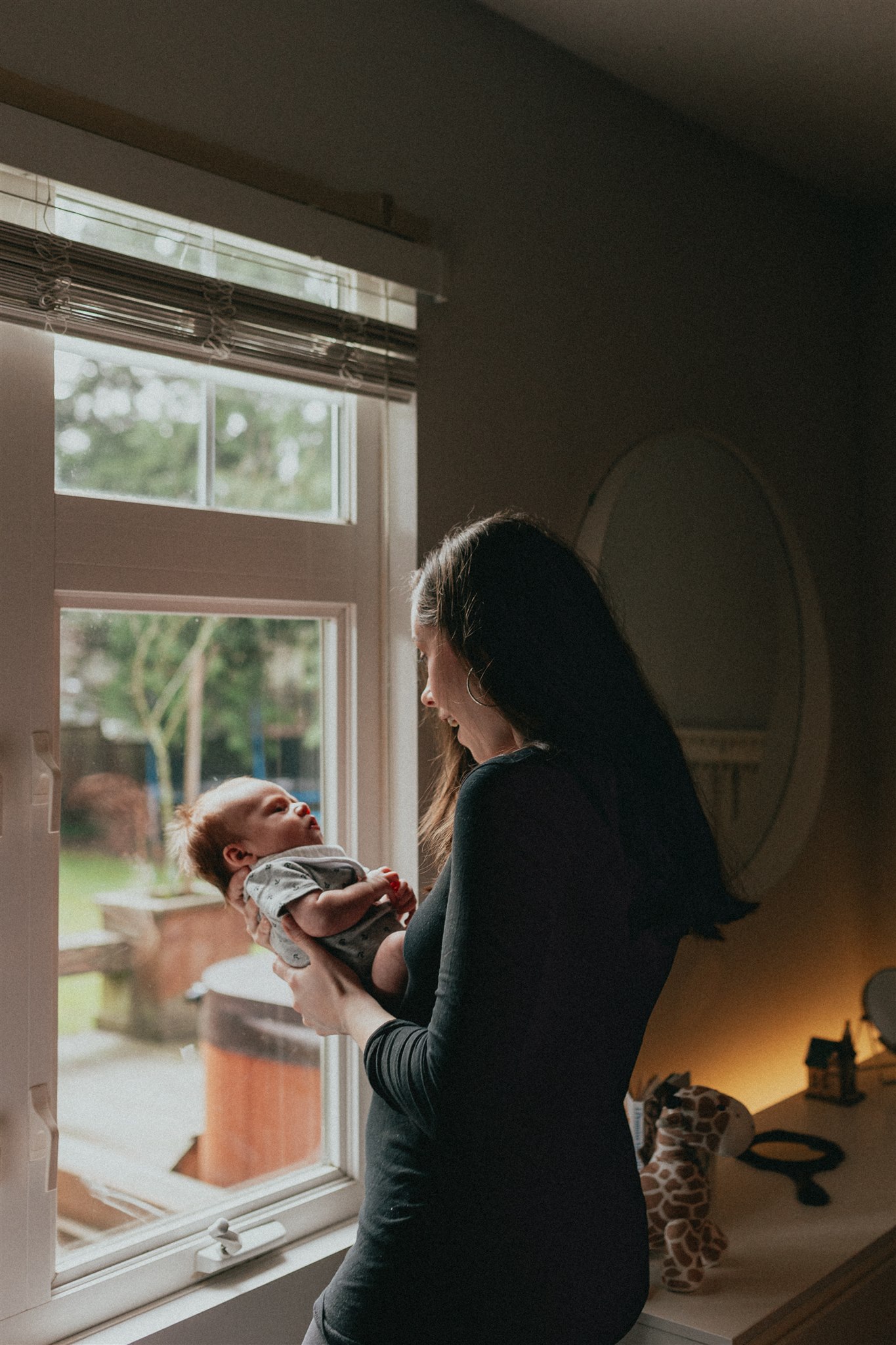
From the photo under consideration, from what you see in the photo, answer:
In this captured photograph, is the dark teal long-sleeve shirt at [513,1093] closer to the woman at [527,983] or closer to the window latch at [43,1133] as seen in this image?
the woman at [527,983]

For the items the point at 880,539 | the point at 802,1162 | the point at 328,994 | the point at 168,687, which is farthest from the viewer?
the point at 880,539

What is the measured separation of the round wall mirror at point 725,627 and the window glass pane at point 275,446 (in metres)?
0.55

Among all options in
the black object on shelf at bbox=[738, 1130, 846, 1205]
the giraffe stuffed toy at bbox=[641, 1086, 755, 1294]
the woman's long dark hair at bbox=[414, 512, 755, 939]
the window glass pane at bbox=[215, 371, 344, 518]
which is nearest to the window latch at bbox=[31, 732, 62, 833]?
the window glass pane at bbox=[215, 371, 344, 518]

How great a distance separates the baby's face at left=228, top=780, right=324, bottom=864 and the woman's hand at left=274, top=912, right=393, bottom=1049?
0.12 meters

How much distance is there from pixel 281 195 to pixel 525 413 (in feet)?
1.94

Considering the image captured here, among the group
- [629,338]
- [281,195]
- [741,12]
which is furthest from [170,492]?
[741,12]

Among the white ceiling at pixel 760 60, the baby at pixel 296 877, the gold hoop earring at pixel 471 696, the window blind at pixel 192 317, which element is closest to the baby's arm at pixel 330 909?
the baby at pixel 296 877

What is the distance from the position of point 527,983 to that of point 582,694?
277 mm

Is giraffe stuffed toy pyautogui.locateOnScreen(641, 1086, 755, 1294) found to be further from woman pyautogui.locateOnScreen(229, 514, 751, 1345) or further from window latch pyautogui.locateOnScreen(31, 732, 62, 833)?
window latch pyautogui.locateOnScreen(31, 732, 62, 833)

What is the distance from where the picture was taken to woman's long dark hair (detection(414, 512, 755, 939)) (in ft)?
3.65

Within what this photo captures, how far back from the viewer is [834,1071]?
2504 millimetres

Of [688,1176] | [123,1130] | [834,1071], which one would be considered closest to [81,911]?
[123,1130]

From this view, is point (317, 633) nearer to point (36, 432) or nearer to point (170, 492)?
point (170, 492)

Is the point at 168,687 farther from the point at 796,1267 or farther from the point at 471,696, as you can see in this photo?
the point at 796,1267
